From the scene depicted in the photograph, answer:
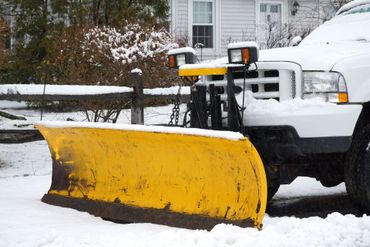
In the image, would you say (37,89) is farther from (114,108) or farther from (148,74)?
(148,74)

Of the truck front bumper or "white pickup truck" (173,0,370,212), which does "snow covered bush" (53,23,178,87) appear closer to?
"white pickup truck" (173,0,370,212)

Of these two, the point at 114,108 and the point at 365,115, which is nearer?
the point at 365,115

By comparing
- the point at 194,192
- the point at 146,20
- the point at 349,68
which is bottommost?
the point at 194,192

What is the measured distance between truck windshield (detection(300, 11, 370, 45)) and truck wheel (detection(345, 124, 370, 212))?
1.39m

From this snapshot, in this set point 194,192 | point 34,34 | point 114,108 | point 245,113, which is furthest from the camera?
point 34,34

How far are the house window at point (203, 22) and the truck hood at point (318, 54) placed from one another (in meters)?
14.7

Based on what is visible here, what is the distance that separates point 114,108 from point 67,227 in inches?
175

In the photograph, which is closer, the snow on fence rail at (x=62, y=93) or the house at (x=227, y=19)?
the snow on fence rail at (x=62, y=93)

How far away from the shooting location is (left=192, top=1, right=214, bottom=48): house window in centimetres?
2017

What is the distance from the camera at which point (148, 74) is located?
10.8 meters

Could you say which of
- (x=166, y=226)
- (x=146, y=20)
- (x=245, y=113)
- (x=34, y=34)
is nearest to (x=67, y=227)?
(x=166, y=226)

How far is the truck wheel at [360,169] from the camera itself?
496 centimetres

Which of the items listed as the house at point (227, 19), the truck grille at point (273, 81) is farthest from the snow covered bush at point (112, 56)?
the house at point (227, 19)

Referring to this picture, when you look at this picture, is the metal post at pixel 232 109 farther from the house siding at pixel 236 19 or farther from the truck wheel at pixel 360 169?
the house siding at pixel 236 19
